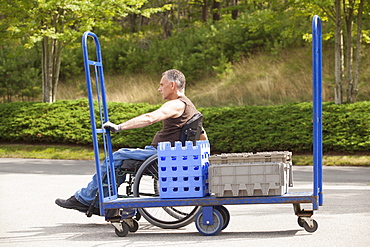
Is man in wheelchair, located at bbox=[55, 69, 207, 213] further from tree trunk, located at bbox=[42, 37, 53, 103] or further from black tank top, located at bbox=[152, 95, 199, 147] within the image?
tree trunk, located at bbox=[42, 37, 53, 103]

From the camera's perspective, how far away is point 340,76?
1794 cm

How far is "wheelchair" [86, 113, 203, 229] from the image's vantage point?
657 cm

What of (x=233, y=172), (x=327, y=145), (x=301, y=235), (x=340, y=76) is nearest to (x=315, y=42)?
(x=233, y=172)

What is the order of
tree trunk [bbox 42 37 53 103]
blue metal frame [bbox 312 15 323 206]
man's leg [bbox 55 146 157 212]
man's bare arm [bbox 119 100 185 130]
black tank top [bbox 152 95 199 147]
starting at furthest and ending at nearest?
tree trunk [bbox 42 37 53 103] < man's leg [bbox 55 146 157 212] < black tank top [bbox 152 95 199 147] < man's bare arm [bbox 119 100 185 130] < blue metal frame [bbox 312 15 323 206]

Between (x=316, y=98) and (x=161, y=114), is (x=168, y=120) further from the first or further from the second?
(x=316, y=98)

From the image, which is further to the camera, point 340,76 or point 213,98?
point 213,98

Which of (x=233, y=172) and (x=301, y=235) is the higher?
(x=233, y=172)

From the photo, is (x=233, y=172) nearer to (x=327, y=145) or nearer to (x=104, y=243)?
(x=104, y=243)

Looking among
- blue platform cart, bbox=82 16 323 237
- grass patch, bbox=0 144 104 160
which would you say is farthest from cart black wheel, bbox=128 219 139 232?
grass patch, bbox=0 144 104 160

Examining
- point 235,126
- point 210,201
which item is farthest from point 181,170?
point 235,126

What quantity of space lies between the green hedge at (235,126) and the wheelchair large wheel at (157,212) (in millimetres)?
9303

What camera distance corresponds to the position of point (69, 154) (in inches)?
685

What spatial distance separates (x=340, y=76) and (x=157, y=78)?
37.3ft

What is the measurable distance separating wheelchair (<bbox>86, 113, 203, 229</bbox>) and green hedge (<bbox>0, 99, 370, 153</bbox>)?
930 centimetres
